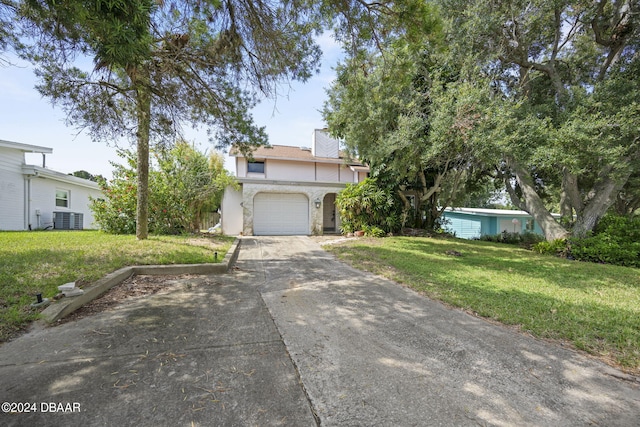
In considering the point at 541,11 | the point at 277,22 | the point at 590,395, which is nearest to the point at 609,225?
the point at 541,11

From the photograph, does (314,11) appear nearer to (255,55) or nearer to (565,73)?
(255,55)

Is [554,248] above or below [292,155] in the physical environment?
below

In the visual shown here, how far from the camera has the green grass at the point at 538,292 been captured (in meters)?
2.98

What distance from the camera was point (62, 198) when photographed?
14312 mm

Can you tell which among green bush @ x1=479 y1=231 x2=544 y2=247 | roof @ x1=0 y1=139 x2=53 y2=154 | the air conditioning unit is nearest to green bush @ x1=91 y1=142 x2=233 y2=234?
roof @ x1=0 y1=139 x2=53 y2=154

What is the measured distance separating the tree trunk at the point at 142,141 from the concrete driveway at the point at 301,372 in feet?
14.9

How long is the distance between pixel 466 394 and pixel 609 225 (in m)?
11.6

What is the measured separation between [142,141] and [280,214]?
8.09 m

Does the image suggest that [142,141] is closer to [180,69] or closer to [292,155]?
[180,69]

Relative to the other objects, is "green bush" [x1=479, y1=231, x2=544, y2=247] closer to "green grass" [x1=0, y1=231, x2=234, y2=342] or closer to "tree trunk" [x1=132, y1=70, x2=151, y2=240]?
"green grass" [x1=0, y1=231, x2=234, y2=342]

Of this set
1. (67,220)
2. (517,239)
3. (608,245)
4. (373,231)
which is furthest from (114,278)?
(517,239)

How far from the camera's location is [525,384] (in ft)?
6.89

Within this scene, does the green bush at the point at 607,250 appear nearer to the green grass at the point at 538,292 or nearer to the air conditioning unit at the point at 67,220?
the green grass at the point at 538,292

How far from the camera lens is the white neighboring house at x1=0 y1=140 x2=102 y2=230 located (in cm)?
1134
